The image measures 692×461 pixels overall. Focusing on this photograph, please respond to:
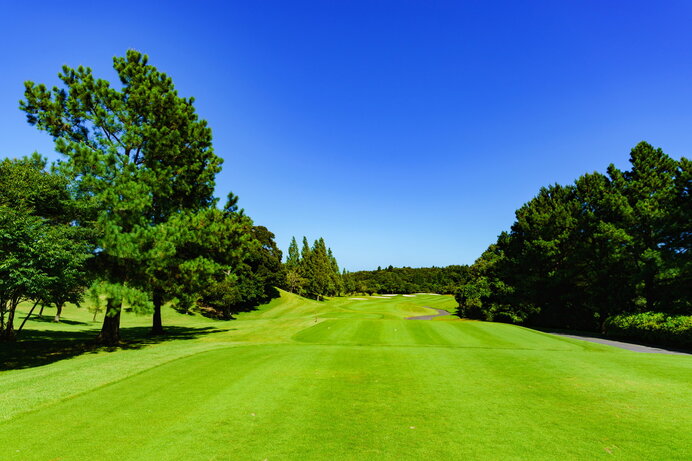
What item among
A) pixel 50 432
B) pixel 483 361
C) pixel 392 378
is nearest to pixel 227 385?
pixel 50 432

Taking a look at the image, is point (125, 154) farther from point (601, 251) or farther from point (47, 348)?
point (601, 251)

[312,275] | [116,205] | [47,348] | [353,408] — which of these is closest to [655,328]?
[353,408]

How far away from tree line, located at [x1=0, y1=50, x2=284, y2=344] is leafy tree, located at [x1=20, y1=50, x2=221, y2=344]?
55 mm

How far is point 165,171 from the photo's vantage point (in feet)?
55.4

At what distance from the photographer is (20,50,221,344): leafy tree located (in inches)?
589

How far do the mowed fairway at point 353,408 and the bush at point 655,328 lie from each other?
9.92 m

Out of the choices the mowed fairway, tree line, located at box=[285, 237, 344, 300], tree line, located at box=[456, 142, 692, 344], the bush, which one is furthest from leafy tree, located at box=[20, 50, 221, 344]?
tree line, located at box=[285, 237, 344, 300]

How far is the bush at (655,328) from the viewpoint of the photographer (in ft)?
62.8

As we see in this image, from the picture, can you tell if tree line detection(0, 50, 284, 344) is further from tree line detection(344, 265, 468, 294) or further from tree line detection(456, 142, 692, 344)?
tree line detection(344, 265, 468, 294)

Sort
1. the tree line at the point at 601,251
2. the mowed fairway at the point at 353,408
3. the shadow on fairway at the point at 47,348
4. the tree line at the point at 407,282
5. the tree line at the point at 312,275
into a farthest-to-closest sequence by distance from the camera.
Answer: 1. the tree line at the point at 407,282
2. the tree line at the point at 312,275
3. the tree line at the point at 601,251
4. the shadow on fairway at the point at 47,348
5. the mowed fairway at the point at 353,408

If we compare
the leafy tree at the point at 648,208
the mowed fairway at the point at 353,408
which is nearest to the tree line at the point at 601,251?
the leafy tree at the point at 648,208

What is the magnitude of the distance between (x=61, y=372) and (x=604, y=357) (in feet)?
66.8

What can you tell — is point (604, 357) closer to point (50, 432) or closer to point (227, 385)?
point (227, 385)

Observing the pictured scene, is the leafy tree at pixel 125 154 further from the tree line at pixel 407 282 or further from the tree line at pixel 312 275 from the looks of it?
the tree line at pixel 407 282
